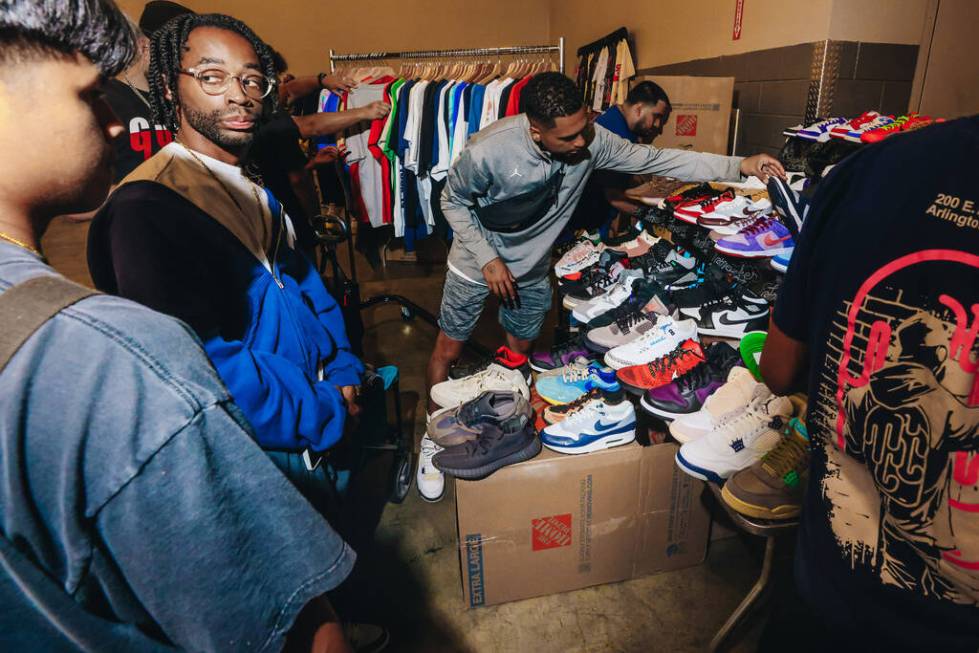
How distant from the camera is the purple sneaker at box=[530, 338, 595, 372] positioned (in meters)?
2.55

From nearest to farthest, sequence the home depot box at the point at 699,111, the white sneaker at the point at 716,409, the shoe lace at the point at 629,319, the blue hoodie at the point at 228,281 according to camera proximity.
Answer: the blue hoodie at the point at 228,281 < the white sneaker at the point at 716,409 < the shoe lace at the point at 629,319 < the home depot box at the point at 699,111

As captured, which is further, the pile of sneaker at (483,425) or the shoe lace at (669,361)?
the shoe lace at (669,361)

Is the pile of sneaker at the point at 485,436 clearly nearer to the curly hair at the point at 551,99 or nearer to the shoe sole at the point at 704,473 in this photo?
the shoe sole at the point at 704,473

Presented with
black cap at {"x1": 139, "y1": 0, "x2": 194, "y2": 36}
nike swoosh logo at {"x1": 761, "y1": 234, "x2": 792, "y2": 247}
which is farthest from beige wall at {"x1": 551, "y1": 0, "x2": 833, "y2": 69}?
black cap at {"x1": 139, "y1": 0, "x2": 194, "y2": 36}

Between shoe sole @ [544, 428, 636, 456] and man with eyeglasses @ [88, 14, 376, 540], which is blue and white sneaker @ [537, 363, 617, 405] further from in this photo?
man with eyeglasses @ [88, 14, 376, 540]

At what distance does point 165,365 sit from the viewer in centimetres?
49

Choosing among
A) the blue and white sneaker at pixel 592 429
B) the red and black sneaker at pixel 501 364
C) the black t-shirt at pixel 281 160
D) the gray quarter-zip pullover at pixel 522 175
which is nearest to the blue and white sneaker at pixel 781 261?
the blue and white sneaker at pixel 592 429

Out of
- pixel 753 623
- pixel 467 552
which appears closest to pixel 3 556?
pixel 467 552

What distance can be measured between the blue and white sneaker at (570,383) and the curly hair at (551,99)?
1.19 meters

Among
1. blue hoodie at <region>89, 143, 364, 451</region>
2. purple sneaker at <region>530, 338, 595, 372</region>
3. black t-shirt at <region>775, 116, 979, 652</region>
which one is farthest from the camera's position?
purple sneaker at <region>530, 338, 595, 372</region>

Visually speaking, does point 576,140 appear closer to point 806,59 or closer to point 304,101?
point 806,59

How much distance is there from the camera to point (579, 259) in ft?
10.2

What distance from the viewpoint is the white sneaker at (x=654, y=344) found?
2.15 metres

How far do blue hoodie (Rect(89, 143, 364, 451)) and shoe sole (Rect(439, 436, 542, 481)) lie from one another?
0.51 meters
